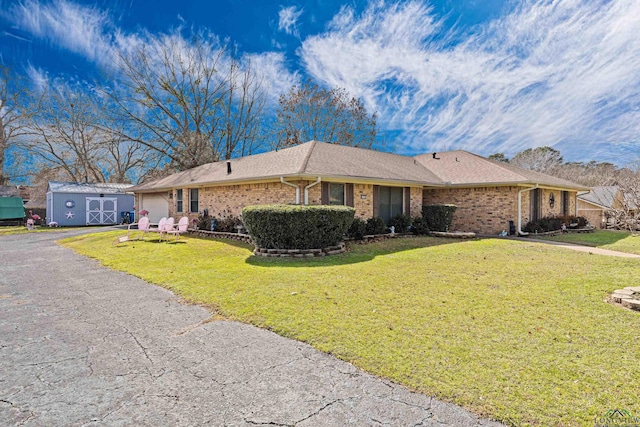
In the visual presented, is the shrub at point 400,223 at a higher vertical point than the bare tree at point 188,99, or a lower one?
lower

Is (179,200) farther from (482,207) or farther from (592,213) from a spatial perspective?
(592,213)

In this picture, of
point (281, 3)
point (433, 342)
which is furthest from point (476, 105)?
point (433, 342)

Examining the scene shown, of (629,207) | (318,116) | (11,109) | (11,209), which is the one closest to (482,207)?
(629,207)

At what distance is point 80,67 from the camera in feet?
89.6

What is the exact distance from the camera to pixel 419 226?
14500 millimetres

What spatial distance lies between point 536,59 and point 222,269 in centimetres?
1823

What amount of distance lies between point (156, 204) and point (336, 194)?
558 inches

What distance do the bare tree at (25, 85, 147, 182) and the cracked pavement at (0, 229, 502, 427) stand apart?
30206 mm

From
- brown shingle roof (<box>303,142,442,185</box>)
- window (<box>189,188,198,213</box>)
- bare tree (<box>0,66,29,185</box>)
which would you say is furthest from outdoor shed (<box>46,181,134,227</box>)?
brown shingle roof (<box>303,142,442,185</box>)

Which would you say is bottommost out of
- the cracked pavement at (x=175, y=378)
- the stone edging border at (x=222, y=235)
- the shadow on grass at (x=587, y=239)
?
the cracked pavement at (x=175, y=378)

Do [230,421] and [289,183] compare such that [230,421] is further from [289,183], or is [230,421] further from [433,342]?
[289,183]

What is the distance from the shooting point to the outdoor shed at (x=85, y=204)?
24.4 meters

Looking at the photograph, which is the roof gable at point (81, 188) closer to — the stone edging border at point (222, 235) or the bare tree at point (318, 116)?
the stone edging border at point (222, 235)

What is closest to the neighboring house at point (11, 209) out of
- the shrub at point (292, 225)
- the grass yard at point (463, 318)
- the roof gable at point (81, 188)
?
the roof gable at point (81, 188)
